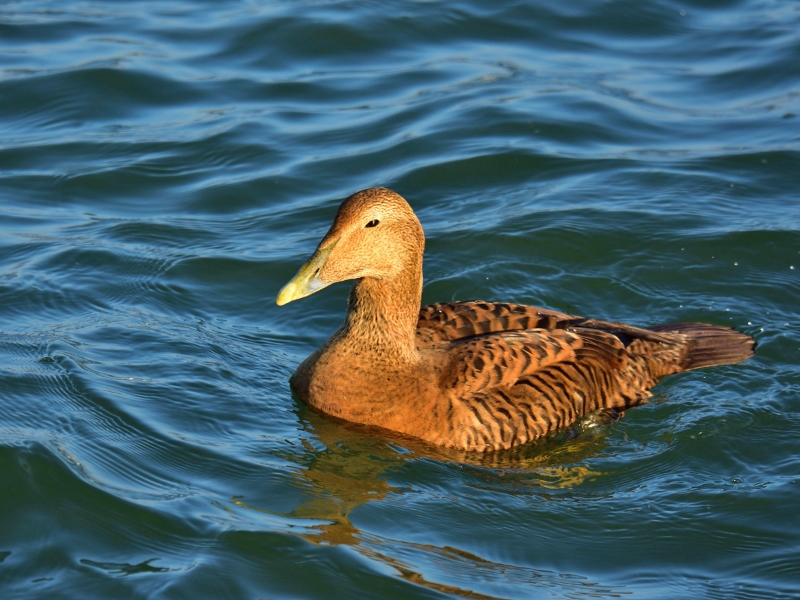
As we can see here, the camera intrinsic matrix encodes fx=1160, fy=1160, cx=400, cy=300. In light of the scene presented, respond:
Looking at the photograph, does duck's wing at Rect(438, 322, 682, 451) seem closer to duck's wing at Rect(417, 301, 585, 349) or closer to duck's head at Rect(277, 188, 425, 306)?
duck's wing at Rect(417, 301, 585, 349)

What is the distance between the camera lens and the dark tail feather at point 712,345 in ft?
25.1

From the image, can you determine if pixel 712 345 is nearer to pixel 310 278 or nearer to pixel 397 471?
pixel 397 471

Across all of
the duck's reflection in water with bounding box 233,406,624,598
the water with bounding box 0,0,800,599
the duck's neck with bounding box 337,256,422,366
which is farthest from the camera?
the duck's neck with bounding box 337,256,422,366

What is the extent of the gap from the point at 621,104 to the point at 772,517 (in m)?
6.76

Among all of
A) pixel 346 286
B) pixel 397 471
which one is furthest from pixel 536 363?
pixel 346 286

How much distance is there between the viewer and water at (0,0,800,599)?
19.1 feet

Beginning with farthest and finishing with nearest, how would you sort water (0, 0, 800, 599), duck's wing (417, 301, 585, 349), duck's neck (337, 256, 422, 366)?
duck's wing (417, 301, 585, 349) → duck's neck (337, 256, 422, 366) → water (0, 0, 800, 599)

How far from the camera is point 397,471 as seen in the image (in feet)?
21.2

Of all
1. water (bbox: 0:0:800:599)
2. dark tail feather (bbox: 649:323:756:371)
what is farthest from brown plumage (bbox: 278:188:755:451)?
dark tail feather (bbox: 649:323:756:371)

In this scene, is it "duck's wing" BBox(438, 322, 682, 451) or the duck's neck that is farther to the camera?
the duck's neck

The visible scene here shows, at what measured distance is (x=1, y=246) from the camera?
9125mm

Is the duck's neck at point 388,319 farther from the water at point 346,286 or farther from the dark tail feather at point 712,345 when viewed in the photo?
the dark tail feather at point 712,345

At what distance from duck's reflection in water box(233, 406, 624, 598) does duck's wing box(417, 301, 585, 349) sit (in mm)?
684

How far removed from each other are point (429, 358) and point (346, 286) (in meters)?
2.06
